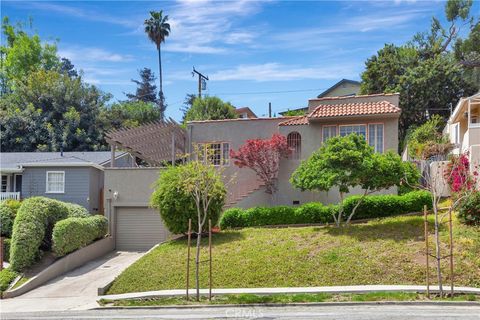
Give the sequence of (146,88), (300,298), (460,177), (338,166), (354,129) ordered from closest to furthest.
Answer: (300,298) < (338,166) < (460,177) < (354,129) < (146,88)

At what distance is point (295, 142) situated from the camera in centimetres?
2519

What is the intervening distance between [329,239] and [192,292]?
578cm

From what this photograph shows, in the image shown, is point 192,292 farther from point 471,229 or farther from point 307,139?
point 307,139

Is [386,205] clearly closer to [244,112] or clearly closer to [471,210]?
[471,210]

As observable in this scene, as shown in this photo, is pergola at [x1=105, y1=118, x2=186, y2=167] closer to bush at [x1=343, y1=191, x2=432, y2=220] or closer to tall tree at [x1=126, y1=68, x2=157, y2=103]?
bush at [x1=343, y1=191, x2=432, y2=220]

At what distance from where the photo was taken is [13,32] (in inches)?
2160

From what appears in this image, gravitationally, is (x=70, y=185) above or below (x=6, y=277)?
above

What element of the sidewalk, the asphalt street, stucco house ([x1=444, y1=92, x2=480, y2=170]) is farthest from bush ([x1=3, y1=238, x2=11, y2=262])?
stucco house ([x1=444, y1=92, x2=480, y2=170])

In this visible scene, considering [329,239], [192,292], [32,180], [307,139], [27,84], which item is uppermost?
[27,84]

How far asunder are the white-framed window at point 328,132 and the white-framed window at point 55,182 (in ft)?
46.6

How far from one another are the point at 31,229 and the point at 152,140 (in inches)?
338

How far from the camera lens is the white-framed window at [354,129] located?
2409cm

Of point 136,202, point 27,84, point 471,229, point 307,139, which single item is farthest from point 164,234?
point 27,84

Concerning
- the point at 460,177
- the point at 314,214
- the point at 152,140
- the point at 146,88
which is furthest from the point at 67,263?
the point at 146,88
